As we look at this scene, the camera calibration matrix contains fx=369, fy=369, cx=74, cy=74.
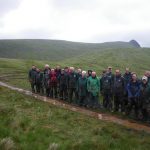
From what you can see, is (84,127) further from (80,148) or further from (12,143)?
(12,143)

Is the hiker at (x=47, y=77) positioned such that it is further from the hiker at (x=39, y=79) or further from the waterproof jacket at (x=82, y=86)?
the waterproof jacket at (x=82, y=86)

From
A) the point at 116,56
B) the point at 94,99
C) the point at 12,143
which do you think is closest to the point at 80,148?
the point at 12,143

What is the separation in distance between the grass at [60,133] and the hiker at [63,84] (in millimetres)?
6530

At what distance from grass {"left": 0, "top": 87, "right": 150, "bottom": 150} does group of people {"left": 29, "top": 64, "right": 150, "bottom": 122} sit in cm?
303

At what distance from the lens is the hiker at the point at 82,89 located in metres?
23.4

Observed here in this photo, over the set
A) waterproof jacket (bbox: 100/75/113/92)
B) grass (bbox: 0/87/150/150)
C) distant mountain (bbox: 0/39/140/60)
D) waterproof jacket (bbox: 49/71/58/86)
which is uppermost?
waterproof jacket (bbox: 100/75/113/92)

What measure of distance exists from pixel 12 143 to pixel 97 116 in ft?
24.8

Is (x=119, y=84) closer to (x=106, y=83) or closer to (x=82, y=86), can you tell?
(x=106, y=83)

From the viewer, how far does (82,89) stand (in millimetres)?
23609

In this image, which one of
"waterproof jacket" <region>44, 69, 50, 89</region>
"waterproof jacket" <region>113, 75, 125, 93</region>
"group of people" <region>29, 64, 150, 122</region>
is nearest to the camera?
"group of people" <region>29, 64, 150, 122</region>

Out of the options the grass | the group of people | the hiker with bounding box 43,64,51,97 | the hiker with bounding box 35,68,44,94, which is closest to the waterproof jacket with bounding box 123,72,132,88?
the group of people

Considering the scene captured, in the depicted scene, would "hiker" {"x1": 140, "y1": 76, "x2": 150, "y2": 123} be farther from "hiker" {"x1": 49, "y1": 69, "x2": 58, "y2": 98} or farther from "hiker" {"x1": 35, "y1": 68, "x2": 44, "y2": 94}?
"hiker" {"x1": 35, "y1": 68, "x2": 44, "y2": 94}

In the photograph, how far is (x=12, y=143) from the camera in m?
13.1

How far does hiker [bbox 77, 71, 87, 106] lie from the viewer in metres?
23.4
